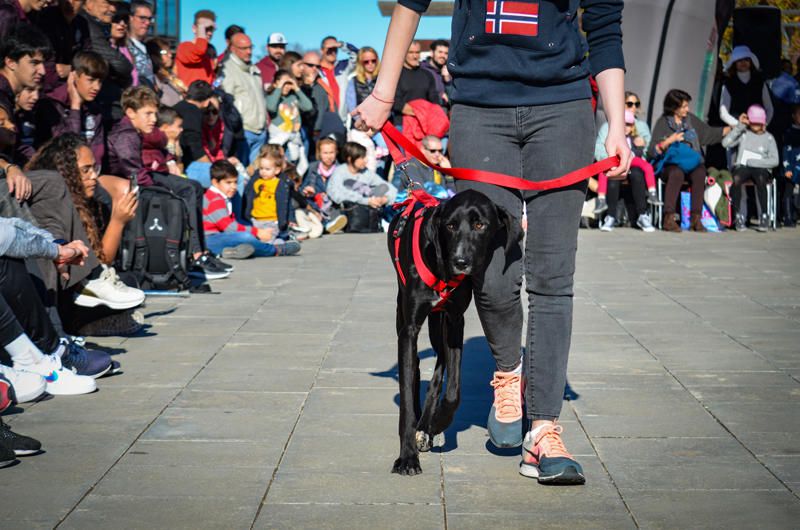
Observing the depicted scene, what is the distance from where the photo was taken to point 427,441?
4.50 meters

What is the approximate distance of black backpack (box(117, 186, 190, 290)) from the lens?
9.19m

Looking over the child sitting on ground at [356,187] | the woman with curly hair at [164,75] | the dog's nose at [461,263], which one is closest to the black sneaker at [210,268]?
the woman with curly hair at [164,75]

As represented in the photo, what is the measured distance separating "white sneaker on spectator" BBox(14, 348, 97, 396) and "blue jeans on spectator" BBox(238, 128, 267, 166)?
30.3ft

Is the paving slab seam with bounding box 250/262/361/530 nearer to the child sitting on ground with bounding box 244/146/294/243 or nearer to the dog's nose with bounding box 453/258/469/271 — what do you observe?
the dog's nose with bounding box 453/258/469/271

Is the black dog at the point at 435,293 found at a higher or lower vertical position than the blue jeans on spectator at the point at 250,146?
lower

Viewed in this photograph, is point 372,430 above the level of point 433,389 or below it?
below

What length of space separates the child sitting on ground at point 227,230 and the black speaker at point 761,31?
34.1ft

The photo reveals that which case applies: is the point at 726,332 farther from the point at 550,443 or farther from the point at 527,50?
the point at 527,50

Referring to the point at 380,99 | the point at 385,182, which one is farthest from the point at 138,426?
the point at 385,182

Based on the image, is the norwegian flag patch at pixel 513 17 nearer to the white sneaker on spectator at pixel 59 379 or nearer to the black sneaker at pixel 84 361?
the white sneaker on spectator at pixel 59 379

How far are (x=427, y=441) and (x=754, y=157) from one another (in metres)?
12.9

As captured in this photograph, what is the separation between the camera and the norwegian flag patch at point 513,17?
405cm

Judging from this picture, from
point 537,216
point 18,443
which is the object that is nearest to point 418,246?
point 537,216

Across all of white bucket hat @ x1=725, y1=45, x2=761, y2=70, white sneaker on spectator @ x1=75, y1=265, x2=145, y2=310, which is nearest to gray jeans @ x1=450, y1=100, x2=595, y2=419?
white sneaker on spectator @ x1=75, y1=265, x2=145, y2=310
